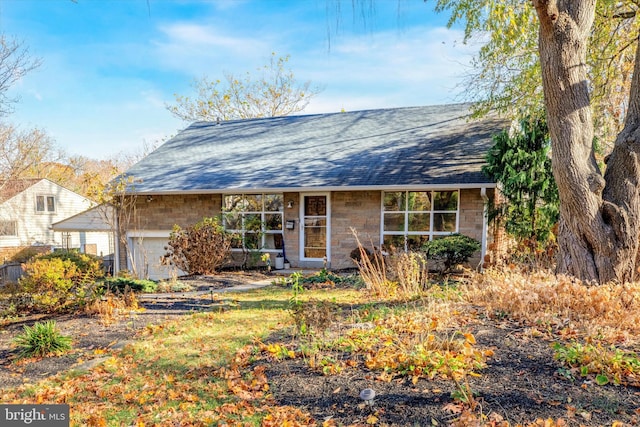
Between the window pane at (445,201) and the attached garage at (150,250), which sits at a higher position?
the window pane at (445,201)

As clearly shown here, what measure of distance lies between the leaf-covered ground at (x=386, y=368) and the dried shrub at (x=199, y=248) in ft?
15.7

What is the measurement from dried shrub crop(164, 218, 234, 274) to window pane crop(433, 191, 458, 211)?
5.75 meters

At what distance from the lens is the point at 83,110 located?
46.8ft

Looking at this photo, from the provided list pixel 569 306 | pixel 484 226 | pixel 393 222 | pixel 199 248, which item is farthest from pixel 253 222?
pixel 569 306

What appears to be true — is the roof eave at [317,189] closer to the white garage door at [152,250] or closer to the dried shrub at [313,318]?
the white garage door at [152,250]

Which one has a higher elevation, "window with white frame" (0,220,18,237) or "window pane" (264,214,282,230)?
"window pane" (264,214,282,230)

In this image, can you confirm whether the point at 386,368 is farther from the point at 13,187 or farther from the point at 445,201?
the point at 13,187

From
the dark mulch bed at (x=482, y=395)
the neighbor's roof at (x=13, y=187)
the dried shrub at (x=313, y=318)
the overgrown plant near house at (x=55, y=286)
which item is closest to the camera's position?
the dark mulch bed at (x=482, y=395)

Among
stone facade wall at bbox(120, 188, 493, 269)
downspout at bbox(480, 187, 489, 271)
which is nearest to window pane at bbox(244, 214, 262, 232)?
stone facade wall at bbox(120, 188, 493, 269)

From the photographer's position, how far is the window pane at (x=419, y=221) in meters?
10.4

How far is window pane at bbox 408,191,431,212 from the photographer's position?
10.4 metres

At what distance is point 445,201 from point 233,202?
641 cm

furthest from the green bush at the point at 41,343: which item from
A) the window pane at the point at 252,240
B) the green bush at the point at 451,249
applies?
the window pane at the point at 252,240

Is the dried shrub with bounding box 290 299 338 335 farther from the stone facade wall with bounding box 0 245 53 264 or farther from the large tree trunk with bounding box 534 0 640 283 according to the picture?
the stone facade wall with bounding box 0 245 53 264
